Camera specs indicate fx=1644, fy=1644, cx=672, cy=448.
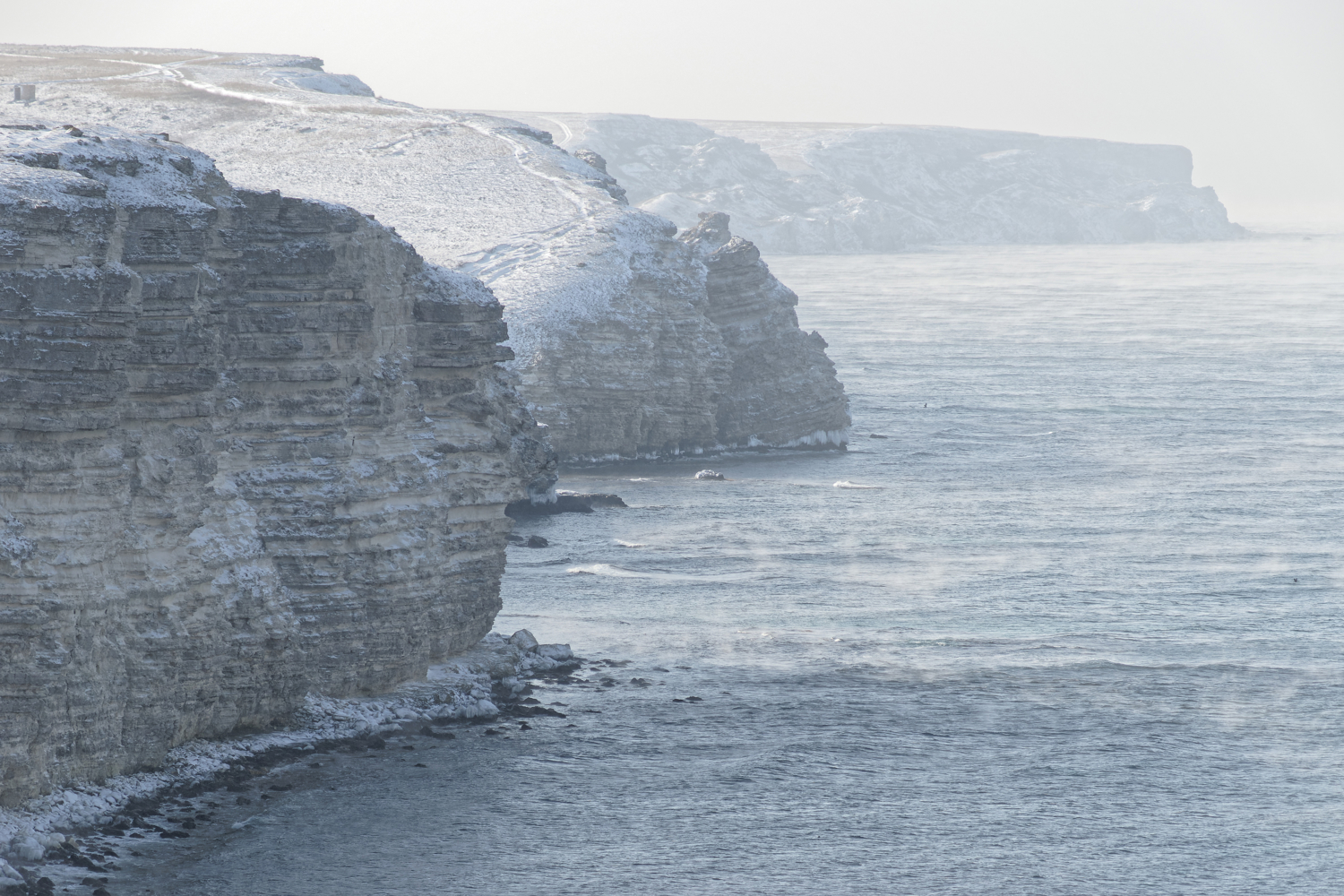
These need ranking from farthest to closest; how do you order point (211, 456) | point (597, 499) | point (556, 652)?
point (597, 499) → point (556, 652) → point (211, 456)

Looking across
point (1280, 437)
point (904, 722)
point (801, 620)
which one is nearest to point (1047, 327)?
point (1280, 437)

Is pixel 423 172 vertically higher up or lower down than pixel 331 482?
higher up

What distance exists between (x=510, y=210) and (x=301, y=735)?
86.8 meters

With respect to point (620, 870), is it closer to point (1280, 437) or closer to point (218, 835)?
point (218, 835)

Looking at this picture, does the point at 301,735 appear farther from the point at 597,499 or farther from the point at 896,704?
the point at 597,499

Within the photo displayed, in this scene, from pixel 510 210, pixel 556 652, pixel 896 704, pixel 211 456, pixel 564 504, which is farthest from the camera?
pixel 510 210

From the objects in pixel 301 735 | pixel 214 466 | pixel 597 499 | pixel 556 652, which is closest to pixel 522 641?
pixel 556 652

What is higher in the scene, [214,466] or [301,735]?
[214,466]

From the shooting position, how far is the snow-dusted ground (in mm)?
40312

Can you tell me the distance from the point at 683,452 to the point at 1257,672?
58886mm

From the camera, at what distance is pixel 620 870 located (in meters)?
42.5

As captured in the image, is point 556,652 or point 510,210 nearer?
point 556,652

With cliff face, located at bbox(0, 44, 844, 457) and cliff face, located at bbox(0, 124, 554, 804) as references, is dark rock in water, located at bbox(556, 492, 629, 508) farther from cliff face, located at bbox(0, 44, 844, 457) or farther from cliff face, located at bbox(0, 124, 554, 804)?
cliff face, located at bbox(0, 124, 554, 804)

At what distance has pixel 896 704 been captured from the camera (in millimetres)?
57719
